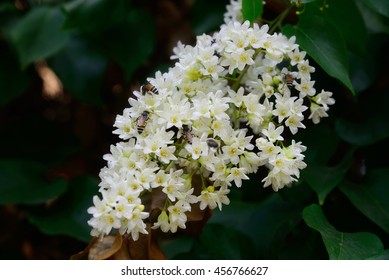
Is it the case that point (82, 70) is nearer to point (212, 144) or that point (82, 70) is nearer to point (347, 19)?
point (347, 19)

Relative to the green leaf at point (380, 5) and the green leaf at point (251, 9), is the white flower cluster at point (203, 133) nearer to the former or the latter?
the green leaf at point (251, 9)

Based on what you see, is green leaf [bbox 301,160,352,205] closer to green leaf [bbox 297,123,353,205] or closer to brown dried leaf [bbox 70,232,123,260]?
green leaf [bbox 297,123,353,205]

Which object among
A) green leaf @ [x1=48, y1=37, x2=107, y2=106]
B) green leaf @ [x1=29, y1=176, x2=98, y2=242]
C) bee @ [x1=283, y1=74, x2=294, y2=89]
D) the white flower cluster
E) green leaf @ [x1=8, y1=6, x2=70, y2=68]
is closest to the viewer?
the white flower cluster

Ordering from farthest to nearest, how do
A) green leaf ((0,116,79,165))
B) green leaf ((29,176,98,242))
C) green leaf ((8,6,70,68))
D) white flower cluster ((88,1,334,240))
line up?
green leaf ((0,116,79,165)), green leaf ((8,6,70,68)), green leaf ((29,176,98,242)), white flower cluster ((88,1,334,240))

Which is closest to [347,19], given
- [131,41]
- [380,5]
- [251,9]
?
[380,5]

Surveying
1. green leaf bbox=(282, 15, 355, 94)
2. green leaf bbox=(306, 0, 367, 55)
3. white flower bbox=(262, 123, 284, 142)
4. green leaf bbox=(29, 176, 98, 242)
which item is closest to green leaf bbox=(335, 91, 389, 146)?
green leaf bbox=(306, 0, 367, 55)

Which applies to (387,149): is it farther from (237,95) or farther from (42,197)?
(42,197)

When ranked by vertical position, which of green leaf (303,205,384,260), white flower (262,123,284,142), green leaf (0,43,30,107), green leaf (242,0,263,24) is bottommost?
green leaf (303,205,384,260)
